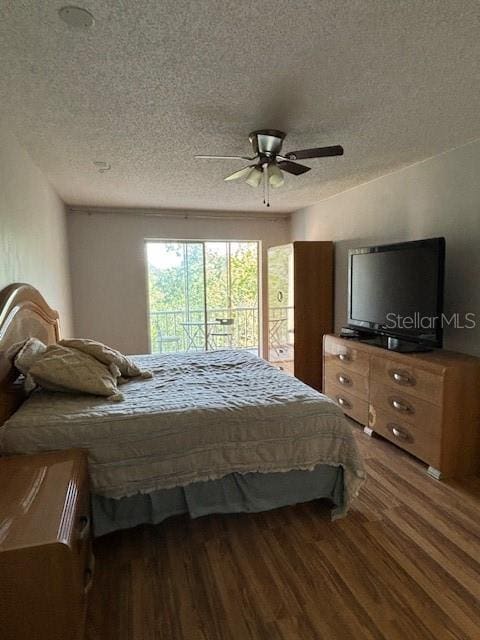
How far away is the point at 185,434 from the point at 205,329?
371 cm

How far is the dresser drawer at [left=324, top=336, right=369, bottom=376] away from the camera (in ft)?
10.3

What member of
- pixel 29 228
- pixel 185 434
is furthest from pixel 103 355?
pixel 29 228

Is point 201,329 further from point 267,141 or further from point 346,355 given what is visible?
point 267,141

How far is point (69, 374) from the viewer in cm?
204

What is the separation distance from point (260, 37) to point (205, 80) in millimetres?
396

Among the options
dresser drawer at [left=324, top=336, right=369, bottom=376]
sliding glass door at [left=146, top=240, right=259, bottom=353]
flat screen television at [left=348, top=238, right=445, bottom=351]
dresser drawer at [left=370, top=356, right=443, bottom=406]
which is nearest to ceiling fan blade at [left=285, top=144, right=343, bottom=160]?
flat screen television at [left=348, top=238, right=445, bottom=351]

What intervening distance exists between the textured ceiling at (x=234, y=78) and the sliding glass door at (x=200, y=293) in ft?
7.44

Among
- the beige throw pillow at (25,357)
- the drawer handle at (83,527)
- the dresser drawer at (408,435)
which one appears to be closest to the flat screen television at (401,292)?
the dresser drawer at (408,435)

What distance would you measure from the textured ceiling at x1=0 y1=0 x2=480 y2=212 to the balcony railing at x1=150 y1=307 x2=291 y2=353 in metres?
2.67

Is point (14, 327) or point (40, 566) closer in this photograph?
point (40, 566)

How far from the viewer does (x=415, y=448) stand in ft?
8.62

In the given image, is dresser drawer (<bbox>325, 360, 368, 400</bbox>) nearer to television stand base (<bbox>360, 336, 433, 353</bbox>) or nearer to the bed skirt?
television stand base (<bbox>360, 336, 433, 353</bbox>)

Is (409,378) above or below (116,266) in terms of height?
below

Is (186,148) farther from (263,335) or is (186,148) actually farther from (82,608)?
(263,335)
